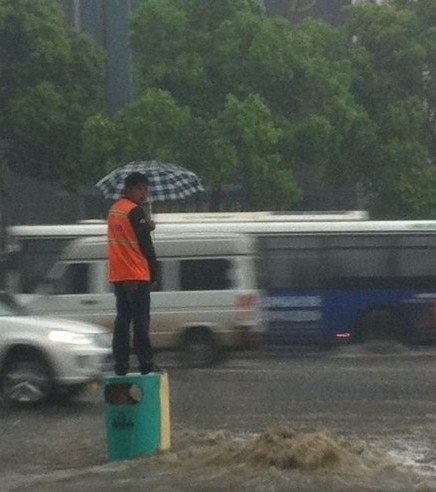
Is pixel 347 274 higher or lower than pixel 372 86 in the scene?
lower

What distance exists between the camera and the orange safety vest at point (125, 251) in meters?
11.4

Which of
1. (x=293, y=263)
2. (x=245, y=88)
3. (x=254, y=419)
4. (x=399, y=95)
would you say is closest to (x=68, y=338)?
(x=254, y=419)

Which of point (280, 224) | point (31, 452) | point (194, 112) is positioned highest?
point (194, 112)

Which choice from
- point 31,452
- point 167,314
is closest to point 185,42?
point 167,314

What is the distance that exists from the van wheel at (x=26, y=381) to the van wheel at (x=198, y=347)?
815 cm

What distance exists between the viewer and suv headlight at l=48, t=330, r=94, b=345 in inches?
658

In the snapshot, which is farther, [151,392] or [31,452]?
[31,452]

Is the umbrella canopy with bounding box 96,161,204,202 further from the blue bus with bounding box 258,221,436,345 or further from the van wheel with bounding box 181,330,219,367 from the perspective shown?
the van wheel with bounding box 181,330,219,367

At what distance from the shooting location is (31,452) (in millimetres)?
12211

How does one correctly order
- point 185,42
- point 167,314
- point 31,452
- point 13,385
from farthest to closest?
1. point 185,42
2. point 167,314
3. point 13,385
4. point 31,452

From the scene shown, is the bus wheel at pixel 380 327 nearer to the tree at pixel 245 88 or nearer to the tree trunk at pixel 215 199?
the tree at pixel 245 88

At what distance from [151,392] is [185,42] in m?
31.4

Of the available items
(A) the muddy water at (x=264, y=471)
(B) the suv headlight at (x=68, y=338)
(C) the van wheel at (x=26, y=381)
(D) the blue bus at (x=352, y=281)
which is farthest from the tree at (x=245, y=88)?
(A) the muddy water at (x=264, y=471)

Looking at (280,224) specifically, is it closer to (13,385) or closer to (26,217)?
(13,385)
